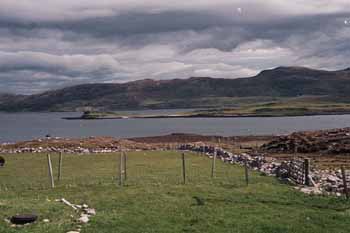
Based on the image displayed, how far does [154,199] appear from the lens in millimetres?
30109

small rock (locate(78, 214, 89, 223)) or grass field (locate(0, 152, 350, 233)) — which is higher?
small rock (locate(78, 214, 89, 223))

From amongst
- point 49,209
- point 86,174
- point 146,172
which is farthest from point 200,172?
point 49,209

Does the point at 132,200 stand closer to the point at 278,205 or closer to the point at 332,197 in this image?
the point at 278,205

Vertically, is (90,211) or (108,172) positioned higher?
(90,211)

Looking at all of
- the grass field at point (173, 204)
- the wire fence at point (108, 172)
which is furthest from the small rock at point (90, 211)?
the wire fence at point (108, 172)

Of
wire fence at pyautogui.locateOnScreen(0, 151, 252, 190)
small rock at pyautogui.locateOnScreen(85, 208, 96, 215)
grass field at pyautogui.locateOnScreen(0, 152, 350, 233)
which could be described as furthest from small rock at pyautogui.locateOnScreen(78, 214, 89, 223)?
wire fence at pyautogui.locateOnScreen(0, 151, 252, 190)

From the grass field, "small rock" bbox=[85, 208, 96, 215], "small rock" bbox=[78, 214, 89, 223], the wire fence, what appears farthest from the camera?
the wire fence

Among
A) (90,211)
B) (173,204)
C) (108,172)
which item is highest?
(90,211)

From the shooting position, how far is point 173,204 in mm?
28531

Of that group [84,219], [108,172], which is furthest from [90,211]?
[108,172]

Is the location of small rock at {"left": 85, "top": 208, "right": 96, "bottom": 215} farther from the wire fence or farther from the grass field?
the wire fence

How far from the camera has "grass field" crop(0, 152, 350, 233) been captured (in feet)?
77.4

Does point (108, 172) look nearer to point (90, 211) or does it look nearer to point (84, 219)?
point (90, 211)

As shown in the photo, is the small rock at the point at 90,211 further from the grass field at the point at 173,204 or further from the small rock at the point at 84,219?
the small rock at the point at 84,219
